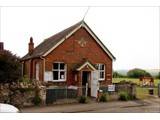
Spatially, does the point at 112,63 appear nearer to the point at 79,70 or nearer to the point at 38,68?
the point at 79,70

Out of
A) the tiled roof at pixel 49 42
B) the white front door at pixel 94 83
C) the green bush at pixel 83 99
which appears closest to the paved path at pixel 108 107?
the green bush at pixel 83 99

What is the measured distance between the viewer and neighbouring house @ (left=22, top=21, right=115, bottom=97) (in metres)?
5.44

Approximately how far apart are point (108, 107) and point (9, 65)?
1643mm

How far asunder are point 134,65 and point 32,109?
5.62 ft

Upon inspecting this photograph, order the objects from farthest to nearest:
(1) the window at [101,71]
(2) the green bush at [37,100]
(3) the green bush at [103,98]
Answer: (2) the green bush at [37,100], (3) the green bush at [103,98], (1) the window at [101,71]

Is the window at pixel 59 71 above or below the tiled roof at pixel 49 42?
below

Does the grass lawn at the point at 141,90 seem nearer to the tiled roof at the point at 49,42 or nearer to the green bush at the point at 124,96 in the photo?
the green bush at the point at 124,96

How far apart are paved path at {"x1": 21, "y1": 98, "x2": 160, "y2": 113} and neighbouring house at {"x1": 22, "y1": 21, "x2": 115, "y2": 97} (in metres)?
0.24

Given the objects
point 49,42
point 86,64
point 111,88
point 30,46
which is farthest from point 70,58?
point 111,88

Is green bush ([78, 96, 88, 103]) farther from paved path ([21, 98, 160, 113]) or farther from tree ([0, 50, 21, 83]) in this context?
tree ([0, 50, 21, 83])

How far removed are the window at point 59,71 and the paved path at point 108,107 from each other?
0.47 metres

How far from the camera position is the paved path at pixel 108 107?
18.1ft

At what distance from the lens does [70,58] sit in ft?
18.2

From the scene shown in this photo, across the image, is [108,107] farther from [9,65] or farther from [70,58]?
[9,65]
